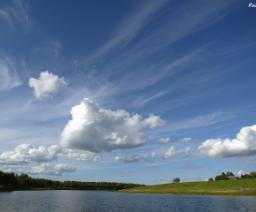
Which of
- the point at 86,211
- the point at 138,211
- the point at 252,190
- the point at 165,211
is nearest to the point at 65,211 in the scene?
the point at 86,211

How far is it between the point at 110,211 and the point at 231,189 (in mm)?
123234

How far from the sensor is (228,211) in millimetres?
78562

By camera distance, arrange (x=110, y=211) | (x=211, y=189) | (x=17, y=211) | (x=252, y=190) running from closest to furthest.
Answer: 1. (x=17, y=211)
2. (x=110, y=211)
3. (x=252, y=190)
4. (x=211, y=189)

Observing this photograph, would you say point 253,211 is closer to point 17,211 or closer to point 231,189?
point 17,211

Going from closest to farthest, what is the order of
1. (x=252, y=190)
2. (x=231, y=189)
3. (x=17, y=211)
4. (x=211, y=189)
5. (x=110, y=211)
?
(x=17, y=211) < (x=110, y=211) < (x=252, y=190) < (x=231, y=189) < (x=211, y=189)

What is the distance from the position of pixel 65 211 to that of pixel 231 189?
130 meters

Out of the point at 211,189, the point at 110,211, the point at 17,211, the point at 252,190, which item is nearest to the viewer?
the point at 17,211

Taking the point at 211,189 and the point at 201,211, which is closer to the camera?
the point at 201,211

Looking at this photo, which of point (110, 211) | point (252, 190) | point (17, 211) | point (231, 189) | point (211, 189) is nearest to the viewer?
point (17, 211)

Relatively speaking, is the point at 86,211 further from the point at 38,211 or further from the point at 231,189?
the point at 231,189

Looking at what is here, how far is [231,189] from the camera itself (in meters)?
184

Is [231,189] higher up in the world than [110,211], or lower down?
higher up

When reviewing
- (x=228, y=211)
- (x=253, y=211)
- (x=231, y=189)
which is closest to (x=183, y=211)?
(x=228, y=211)

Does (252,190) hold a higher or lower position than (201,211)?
higher
